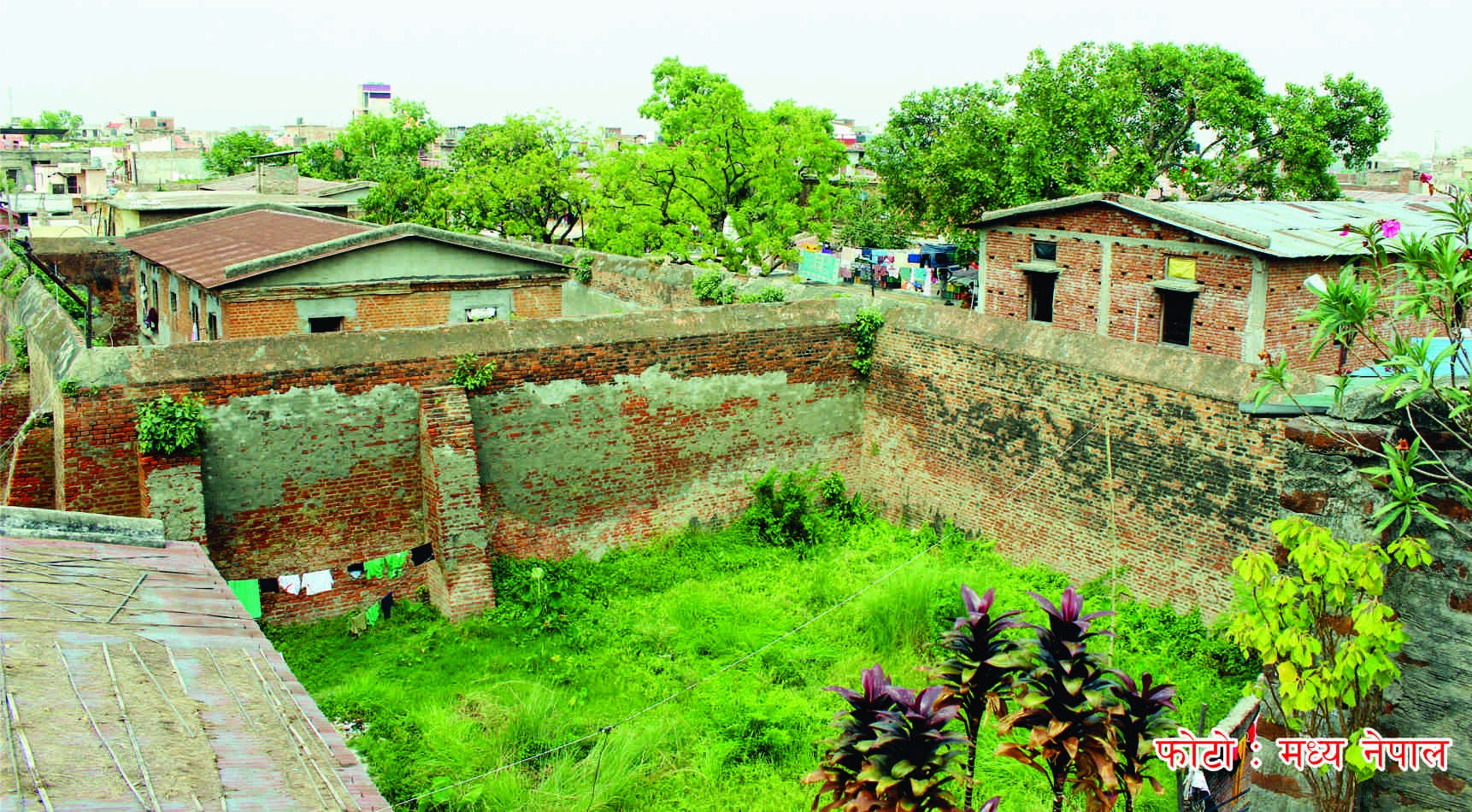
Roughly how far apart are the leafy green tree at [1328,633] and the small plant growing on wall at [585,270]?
54.9 feet

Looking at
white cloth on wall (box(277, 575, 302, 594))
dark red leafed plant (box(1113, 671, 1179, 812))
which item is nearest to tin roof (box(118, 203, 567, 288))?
white cloth on wall (box(277, 575, 302, 594))

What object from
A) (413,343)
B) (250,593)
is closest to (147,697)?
(250,593)

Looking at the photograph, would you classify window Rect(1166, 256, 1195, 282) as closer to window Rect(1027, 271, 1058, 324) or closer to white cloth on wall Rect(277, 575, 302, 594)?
window Rect(1027, 271, 1058, 324)

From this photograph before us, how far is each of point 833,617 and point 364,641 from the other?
490 centimetres

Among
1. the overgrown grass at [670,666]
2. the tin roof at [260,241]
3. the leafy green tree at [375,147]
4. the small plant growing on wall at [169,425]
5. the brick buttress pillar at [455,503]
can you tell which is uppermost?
the leafy green tree at [375,147]

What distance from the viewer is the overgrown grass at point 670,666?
8.49 meters

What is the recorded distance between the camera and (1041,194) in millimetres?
28234

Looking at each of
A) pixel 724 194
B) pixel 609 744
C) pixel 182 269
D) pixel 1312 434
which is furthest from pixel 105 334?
pixel 1312 434

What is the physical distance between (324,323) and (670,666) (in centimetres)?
844

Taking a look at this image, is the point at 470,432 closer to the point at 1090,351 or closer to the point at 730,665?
the point at 730,665

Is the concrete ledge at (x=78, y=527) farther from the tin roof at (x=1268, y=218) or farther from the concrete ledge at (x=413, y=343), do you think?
the tin roof at (x=1268, y=218)

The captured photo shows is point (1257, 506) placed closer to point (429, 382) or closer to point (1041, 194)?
point (429, 382)

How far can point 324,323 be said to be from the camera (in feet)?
51.8

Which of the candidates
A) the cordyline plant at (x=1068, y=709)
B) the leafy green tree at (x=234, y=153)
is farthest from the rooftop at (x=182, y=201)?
the leafy green tree at (x=234, y=153)
